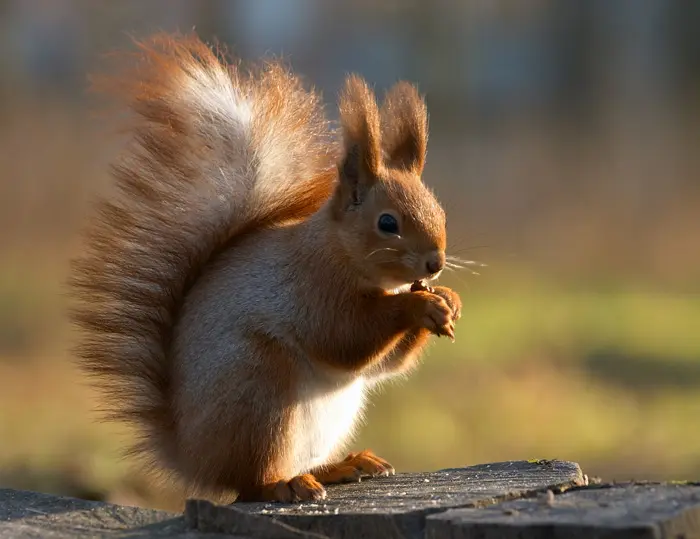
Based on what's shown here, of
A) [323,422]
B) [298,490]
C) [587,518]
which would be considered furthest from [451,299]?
[587,518]

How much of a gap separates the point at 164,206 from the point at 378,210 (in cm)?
36

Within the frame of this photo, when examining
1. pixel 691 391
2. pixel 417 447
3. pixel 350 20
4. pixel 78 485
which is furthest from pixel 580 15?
pixel 78 485

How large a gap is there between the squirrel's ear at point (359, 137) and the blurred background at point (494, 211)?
0.23 metres

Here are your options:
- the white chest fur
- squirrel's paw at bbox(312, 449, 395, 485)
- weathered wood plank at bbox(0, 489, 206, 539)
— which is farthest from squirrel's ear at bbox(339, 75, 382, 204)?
weathered wood plank at bbox(0, 489, 206, 539)

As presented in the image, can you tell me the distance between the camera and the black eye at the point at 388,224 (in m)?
1.88

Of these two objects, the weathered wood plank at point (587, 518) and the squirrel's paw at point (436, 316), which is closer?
the weathered wood plank at point (587, 518)

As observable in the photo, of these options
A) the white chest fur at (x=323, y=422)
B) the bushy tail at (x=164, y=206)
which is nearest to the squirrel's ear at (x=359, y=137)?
the bushy tail at (x=164, y=206)

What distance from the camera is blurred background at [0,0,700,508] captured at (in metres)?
3.58

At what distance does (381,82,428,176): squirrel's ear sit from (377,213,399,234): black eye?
0.55 ft

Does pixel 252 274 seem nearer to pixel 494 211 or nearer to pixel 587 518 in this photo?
pixel 587 518

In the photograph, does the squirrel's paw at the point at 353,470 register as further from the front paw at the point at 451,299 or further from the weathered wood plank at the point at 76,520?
the weathered wood plank at the point at 76,520

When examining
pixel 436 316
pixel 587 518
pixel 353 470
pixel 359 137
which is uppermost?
pixel 359 137

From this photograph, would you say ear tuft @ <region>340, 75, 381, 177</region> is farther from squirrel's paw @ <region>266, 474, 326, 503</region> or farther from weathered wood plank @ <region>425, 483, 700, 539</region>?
weathered wood plank @ <region>425, 483, 700, 539</region>

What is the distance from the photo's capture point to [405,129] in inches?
80.2
